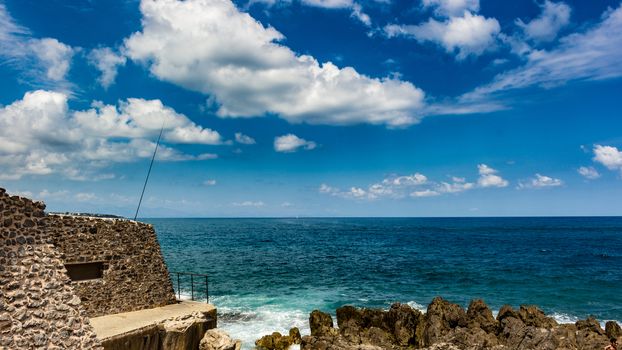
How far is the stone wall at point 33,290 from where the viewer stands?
10484mm

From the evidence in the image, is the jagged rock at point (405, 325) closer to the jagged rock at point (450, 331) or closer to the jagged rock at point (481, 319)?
the jagged rock at point (450, 331)

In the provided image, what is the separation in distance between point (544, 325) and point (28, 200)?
19.8 m

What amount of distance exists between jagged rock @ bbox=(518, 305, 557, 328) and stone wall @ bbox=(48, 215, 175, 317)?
15.2 metres

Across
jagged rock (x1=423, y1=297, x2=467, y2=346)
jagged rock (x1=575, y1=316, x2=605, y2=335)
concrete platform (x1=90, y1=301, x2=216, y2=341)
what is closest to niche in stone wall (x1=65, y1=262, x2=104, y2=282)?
concrete platform (x1=90, y1=301, x2=216, y2=341)

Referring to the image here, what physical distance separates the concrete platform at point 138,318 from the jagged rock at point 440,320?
900cm

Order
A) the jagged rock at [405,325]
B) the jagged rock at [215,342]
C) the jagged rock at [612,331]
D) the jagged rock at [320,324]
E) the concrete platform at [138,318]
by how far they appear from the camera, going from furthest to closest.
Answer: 1. the jagged rock at [320,324]
2. the jagged rock at [405,325]
3. the jagged rock at [612,331]
4. the jagged rock at [215,342]
5. the concrete platform at [138,318]

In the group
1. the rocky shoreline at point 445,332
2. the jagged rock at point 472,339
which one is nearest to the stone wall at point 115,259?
the rocky shoreline at point 445,332

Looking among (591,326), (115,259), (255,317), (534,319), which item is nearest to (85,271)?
(115,259)

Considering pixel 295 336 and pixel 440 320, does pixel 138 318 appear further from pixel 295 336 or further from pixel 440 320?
pixel 440 320

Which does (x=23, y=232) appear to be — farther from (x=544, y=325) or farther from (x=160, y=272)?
(x=544, y=325)

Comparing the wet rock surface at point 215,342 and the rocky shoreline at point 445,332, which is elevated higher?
the wet rock surface at point 215,342

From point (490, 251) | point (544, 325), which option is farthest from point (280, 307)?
point (490, 251)

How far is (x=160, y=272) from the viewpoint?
17.8m

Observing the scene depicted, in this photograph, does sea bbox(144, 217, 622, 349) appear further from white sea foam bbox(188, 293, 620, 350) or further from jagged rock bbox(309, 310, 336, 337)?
jagged rock bbox(309, 310, 336, 337)
